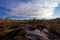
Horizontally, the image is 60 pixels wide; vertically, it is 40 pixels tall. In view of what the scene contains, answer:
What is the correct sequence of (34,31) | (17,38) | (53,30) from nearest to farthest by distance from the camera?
(17,38)
(34,31)
(53,30)

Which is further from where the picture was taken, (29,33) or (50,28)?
(50,28)

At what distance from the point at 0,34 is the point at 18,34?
100 inches

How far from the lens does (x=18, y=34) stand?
14906 mm

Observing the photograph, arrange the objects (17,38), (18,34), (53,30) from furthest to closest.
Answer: (53,30) < (18,34) < (17,38)

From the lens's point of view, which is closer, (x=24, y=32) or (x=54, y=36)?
(x=24, y=32)

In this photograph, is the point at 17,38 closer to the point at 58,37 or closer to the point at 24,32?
the point at 24,32

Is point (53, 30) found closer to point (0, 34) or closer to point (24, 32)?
point (24, 32)

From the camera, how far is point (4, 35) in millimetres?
16062

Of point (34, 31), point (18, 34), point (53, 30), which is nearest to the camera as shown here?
point (18, 34)

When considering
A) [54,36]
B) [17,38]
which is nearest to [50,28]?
[54,36]

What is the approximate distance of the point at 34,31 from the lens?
15922 millimetres

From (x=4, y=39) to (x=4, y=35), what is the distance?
0.96 meters

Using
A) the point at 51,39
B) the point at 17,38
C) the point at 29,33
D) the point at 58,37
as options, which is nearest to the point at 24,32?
the point at 29,33

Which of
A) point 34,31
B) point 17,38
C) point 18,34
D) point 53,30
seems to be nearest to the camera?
point 17,38
